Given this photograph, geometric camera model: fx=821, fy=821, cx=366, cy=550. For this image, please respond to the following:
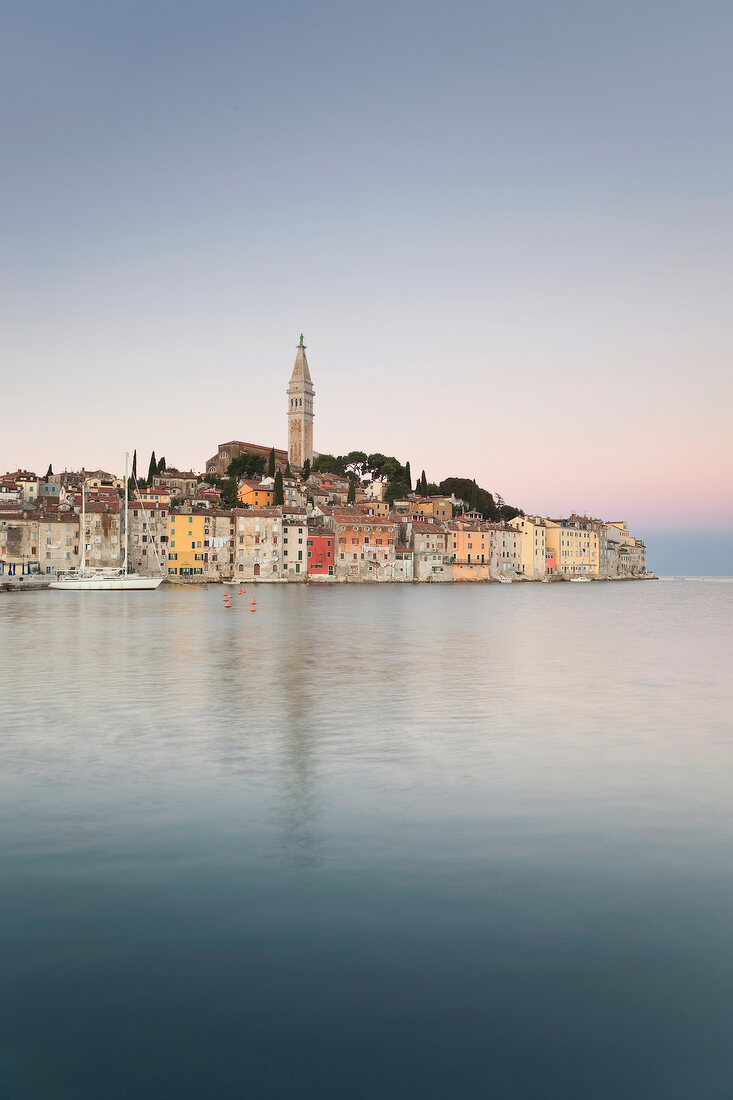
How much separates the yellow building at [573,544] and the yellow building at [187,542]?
4128 centimetres

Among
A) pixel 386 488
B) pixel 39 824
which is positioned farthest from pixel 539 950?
pixel 386 488

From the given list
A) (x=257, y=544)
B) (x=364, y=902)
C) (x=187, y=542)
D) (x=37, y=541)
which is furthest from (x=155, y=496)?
(x=364, y=902)

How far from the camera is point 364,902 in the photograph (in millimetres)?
4656

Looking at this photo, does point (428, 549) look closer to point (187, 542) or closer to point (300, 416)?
point (187, 542)

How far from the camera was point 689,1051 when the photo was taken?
3.32 metres

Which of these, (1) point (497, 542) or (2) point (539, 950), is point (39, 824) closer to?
(2) point (539, 950)

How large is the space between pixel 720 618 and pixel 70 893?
126ft

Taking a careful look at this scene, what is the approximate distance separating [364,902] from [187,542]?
64021 millimetres

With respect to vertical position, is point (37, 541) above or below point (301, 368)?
below

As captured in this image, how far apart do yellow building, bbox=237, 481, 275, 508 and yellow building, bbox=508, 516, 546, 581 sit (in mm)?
27731

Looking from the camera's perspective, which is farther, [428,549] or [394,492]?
[394,492]

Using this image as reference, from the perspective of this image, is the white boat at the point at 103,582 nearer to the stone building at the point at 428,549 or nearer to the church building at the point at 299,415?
the stone building at the point at 428,549

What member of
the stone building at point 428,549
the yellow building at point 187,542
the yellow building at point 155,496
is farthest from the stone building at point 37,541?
the stone building at point 428,549

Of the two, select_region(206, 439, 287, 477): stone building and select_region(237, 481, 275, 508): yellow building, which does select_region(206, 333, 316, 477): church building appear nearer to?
select_region(206, 439, 287, 477): stone building
